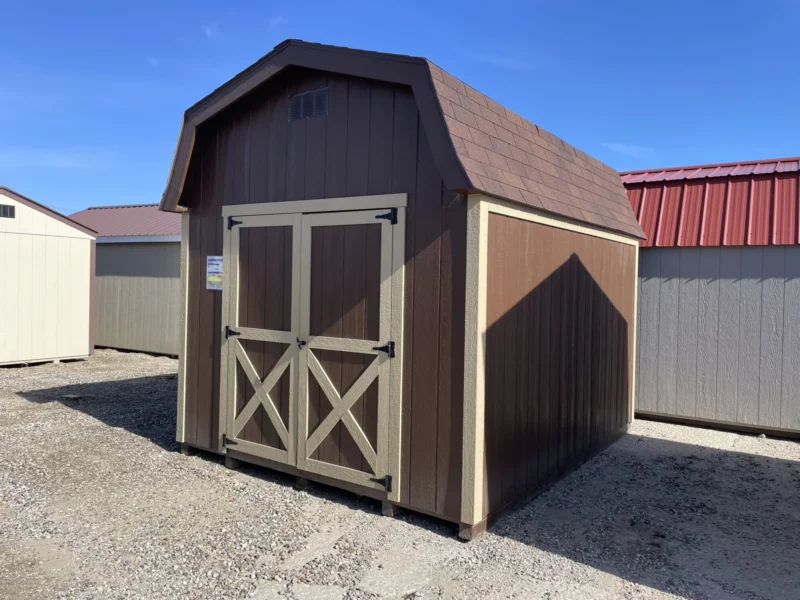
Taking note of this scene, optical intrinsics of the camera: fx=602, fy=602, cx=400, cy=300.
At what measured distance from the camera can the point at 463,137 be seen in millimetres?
3791

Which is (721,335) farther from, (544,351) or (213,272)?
(213,272)

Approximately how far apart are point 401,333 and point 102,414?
4.44 metres

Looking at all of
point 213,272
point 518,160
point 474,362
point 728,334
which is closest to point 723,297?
point 728,334

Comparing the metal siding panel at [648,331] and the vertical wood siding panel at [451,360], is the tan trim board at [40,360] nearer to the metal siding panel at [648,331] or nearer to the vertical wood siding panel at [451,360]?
the vertical wood siding panel at [451,360]

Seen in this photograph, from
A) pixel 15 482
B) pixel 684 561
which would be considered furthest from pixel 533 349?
pixel 15 482

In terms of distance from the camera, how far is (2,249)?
9867 millimetres

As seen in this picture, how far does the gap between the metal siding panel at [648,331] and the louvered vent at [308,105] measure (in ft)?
14.3

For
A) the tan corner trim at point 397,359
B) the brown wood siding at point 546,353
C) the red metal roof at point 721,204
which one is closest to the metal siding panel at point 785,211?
the red metal roof at point 721,204

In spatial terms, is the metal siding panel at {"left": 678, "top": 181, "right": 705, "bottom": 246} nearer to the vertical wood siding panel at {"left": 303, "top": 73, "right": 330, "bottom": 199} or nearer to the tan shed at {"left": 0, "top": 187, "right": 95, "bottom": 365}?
the vertical wood siding panel at {"left": 303, "top": 73, "right": 330, "bottom": 199}

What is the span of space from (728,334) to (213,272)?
17.7ft

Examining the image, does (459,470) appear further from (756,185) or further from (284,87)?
(756,185)

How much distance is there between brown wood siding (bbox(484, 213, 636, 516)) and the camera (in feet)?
13.0

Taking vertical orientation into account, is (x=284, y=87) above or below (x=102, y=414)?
above

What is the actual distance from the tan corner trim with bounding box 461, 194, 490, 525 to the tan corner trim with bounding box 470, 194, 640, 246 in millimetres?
164
